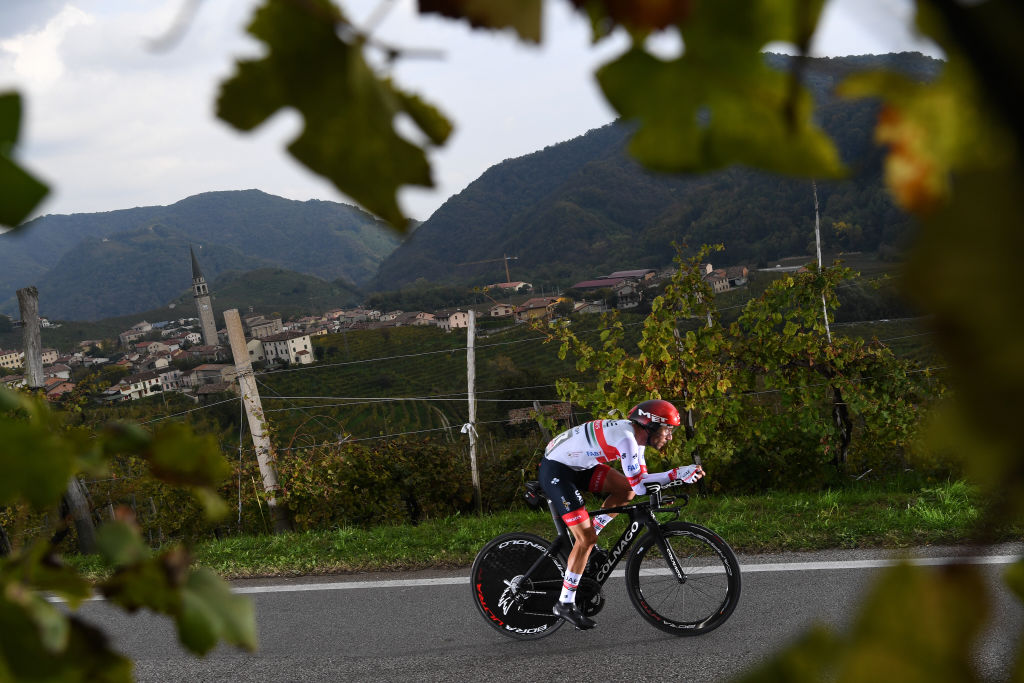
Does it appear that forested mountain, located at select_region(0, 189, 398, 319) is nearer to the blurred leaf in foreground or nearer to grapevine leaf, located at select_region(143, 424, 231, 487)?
grapevine leaf, located at select_region(143, 424, 231, 487)

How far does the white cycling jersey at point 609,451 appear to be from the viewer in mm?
4426

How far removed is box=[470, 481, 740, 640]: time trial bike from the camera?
4383 millimetres

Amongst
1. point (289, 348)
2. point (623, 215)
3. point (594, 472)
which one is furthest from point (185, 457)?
point (623, 215)

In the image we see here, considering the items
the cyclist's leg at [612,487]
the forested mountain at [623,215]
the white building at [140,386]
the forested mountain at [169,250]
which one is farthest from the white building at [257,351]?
the cyclist's leg at [612,487]

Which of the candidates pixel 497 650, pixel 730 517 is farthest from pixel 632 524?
pixel 730 517

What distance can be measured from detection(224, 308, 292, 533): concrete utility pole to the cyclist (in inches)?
157

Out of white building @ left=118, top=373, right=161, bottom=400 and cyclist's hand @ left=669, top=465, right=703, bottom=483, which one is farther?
white building @ left=118, top=373, right=161, bottom=400

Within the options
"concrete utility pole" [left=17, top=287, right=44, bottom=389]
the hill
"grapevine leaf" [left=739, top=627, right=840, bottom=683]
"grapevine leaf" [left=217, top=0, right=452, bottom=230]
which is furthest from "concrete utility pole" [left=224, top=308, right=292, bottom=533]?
the hill

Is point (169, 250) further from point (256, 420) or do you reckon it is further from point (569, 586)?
point (569, 586)

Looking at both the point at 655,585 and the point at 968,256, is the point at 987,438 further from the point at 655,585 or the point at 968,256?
the point at 655,585

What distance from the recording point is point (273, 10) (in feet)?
0.91

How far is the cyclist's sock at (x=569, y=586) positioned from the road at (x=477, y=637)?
28cm

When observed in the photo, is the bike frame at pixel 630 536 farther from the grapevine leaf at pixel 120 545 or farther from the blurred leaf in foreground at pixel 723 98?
the blurred leaf in foreground at pixel 723 98

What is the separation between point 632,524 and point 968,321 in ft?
14.7
